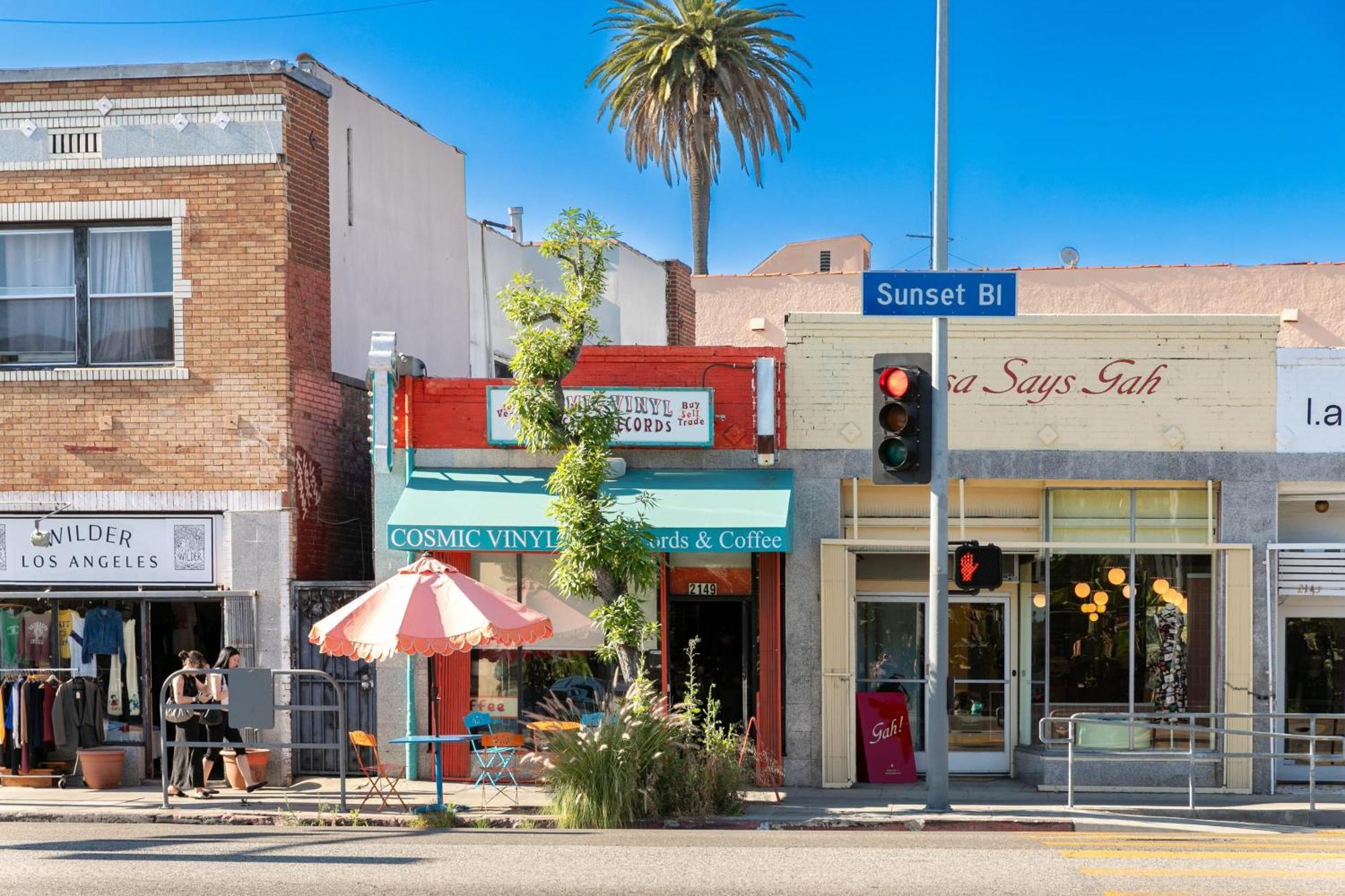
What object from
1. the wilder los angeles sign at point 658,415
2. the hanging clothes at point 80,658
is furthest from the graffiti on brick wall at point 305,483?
the hanging clothes at point 80,658

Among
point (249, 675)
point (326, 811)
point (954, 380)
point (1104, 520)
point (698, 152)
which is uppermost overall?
point (698, 152)

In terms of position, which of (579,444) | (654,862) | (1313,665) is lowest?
(654,862)

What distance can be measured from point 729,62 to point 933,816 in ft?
71.7

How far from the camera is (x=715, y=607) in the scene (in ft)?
49.9

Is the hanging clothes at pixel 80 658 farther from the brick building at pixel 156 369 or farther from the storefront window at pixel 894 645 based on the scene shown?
the storefront window at pixel 894 645

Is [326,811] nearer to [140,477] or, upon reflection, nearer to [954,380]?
[140,477]

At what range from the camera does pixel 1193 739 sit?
45.4ft

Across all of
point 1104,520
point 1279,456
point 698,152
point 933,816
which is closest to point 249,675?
point 933,816

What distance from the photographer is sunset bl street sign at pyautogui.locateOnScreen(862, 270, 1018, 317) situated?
1251cm

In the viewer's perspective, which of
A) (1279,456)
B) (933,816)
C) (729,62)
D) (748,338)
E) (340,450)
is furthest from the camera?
(729,62)

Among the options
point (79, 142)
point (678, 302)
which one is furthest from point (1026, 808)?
point (678, 302)

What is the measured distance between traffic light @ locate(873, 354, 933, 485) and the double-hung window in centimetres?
826

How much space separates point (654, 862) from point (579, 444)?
5.00 m

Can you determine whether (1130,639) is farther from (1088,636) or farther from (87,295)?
(87,295)
